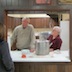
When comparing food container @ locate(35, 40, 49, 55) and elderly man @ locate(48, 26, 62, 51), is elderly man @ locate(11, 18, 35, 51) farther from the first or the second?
food container @ locate(35, 40, 49, 55)

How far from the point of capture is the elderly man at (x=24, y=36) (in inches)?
164

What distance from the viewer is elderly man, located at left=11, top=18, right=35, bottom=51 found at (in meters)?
4.17

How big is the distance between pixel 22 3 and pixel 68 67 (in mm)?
1224

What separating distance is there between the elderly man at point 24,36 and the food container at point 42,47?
2.58 ft

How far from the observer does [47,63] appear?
316cm

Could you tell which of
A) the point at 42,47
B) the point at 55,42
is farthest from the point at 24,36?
the point at 42,47

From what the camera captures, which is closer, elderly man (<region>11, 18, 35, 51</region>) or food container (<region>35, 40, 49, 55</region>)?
food container (<region>35, 40, 49, 55</region>)

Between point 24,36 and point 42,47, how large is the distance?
0.99 metres

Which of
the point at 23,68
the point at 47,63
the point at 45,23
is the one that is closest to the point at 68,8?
the point at 47,63

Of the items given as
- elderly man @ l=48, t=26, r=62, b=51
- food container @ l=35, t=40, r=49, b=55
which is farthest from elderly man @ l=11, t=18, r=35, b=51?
food container @ l=35, t=40, r=49, b=55

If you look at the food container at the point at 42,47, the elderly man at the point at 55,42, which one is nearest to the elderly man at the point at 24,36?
the elderly man at the point at 55,42

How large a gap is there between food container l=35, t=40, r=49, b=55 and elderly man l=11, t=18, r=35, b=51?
0.79 m

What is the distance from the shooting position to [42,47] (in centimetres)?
330

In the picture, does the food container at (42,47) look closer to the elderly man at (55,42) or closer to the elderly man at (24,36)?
the elderly man at (55,42)
